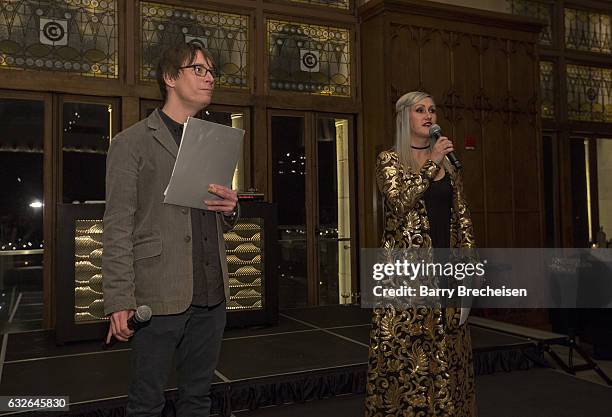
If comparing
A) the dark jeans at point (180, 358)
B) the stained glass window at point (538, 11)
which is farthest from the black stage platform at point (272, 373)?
the stained glass window at point (538, 11)

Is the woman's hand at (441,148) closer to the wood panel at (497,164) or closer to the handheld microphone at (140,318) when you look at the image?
the handheld microphone at (140,318)

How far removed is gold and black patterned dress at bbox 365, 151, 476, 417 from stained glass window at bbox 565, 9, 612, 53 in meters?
5.66

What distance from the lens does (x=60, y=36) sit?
427 cm

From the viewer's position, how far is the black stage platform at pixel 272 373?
2.62 metres

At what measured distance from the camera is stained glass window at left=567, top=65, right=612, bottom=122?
6.53 meters

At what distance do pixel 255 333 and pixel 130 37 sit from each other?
2.73 m

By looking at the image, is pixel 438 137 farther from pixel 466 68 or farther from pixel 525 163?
pixel 525 163

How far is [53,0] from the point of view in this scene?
424 centimetres

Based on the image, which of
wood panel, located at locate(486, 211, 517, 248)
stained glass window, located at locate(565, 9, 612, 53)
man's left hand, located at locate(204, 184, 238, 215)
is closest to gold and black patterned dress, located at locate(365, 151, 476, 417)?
man's left hand, located at locate(204, 184, 238, 215)

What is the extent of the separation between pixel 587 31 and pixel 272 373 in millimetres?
6288

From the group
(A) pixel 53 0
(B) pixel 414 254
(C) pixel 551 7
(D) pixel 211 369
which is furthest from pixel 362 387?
(C) pixel 551 7

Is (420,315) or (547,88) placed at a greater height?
(547,88)

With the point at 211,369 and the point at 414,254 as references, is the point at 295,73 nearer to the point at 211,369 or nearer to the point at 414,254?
the point at 414,254

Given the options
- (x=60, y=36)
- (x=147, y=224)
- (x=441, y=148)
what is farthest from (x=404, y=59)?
(x=147, y=224)
